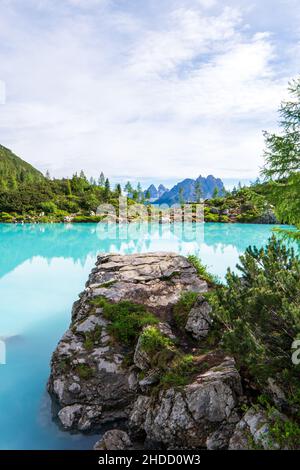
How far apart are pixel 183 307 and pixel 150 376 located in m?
A: 3.44

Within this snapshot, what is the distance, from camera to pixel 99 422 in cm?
883

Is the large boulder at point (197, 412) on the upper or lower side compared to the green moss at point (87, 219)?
lower

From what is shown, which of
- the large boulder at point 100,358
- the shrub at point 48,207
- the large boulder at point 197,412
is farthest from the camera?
the shrub at point 48,207

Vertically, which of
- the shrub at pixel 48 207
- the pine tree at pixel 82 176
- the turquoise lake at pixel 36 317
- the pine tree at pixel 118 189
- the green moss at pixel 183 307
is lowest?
the turquoise lake at pixel 36 317

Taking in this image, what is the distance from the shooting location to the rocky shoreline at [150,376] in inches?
281

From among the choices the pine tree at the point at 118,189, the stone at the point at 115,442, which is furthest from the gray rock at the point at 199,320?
the pine tree at the point at 118,189

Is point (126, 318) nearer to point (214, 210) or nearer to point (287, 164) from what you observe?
point (287, 164)

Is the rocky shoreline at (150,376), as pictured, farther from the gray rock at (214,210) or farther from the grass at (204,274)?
the gray rock at (214,210)

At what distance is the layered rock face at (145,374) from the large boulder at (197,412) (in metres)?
0.02

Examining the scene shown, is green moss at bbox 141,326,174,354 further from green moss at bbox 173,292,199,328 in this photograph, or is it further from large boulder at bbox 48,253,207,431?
green moss at bbox 173,292,199,328

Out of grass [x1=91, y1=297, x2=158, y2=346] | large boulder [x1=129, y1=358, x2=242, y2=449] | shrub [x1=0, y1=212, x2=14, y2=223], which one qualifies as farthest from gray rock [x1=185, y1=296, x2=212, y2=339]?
shrub [x1=0, y1=212, x2=14, y2=223]

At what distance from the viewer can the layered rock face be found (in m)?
7.26
